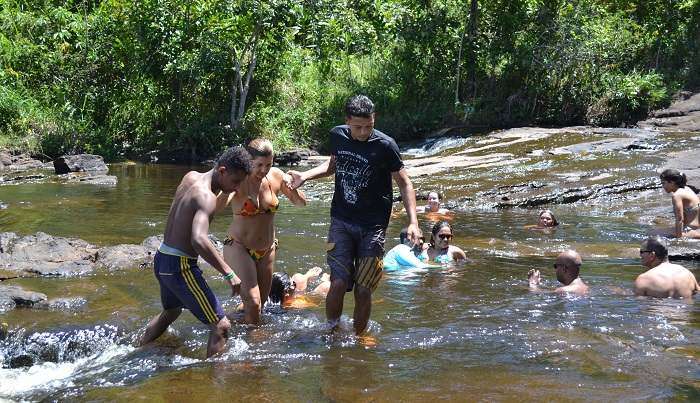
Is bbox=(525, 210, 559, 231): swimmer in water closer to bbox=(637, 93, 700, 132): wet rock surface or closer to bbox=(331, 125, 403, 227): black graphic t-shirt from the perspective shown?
bbox=(331, 125, 403, 227): black graphic t-shirt

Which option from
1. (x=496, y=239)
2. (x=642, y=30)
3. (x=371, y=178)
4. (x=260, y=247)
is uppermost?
(x=642, y=30)

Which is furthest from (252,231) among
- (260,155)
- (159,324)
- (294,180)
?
(159,324)

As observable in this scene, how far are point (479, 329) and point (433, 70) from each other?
18.9m

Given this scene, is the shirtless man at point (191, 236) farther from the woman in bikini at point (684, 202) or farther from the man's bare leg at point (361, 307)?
the woman in bikini at point (684, 202)

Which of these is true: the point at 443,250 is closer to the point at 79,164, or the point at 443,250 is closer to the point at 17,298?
the point at 17,298

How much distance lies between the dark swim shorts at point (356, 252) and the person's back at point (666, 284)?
329 centimetres

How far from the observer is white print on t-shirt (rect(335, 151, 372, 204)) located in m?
5.86

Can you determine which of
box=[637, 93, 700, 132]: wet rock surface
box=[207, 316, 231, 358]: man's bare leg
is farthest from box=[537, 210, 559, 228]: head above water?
box=[637, 93, 700, 132]: wet rock surface

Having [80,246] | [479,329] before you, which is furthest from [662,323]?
[80,246]

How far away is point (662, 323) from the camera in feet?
22.3

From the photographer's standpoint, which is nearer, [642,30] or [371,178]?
[371,178]

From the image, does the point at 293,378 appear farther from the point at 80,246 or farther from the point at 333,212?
the point at 80,246

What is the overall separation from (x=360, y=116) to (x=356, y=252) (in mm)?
1006

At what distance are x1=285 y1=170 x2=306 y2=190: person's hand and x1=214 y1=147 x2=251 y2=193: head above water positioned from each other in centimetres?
75
